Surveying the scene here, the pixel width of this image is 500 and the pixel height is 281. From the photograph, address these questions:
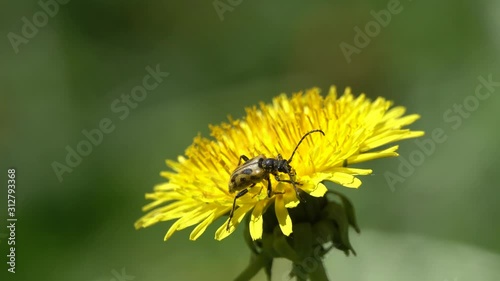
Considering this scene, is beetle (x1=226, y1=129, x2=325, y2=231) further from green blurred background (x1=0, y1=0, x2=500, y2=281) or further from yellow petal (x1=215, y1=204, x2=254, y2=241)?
green blurred background (x1=0, y1=0, x2=500, y2=281)

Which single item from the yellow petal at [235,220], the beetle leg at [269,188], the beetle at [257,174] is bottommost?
the yellow petal at [235,220]

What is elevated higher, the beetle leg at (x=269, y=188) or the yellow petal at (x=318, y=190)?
the beetle leg at (x=269, y=188)

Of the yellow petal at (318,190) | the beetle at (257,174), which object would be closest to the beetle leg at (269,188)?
the beetle at (257,174)

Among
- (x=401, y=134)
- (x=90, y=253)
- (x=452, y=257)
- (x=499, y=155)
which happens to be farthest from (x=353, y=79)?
(x=401, y=134)

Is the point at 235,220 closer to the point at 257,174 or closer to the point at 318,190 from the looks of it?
the point at 257,174

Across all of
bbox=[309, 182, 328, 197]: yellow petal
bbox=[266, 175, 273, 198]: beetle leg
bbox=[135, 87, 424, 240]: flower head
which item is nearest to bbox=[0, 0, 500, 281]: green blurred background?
bbox=[135, 87, 424, 240]: flower head

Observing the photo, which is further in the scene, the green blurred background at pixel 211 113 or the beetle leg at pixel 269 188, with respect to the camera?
the green blurred background at pixel 211 113

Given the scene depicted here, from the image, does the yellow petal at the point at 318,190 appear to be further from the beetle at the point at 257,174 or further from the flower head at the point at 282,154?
the beetle at the point at 257,174
